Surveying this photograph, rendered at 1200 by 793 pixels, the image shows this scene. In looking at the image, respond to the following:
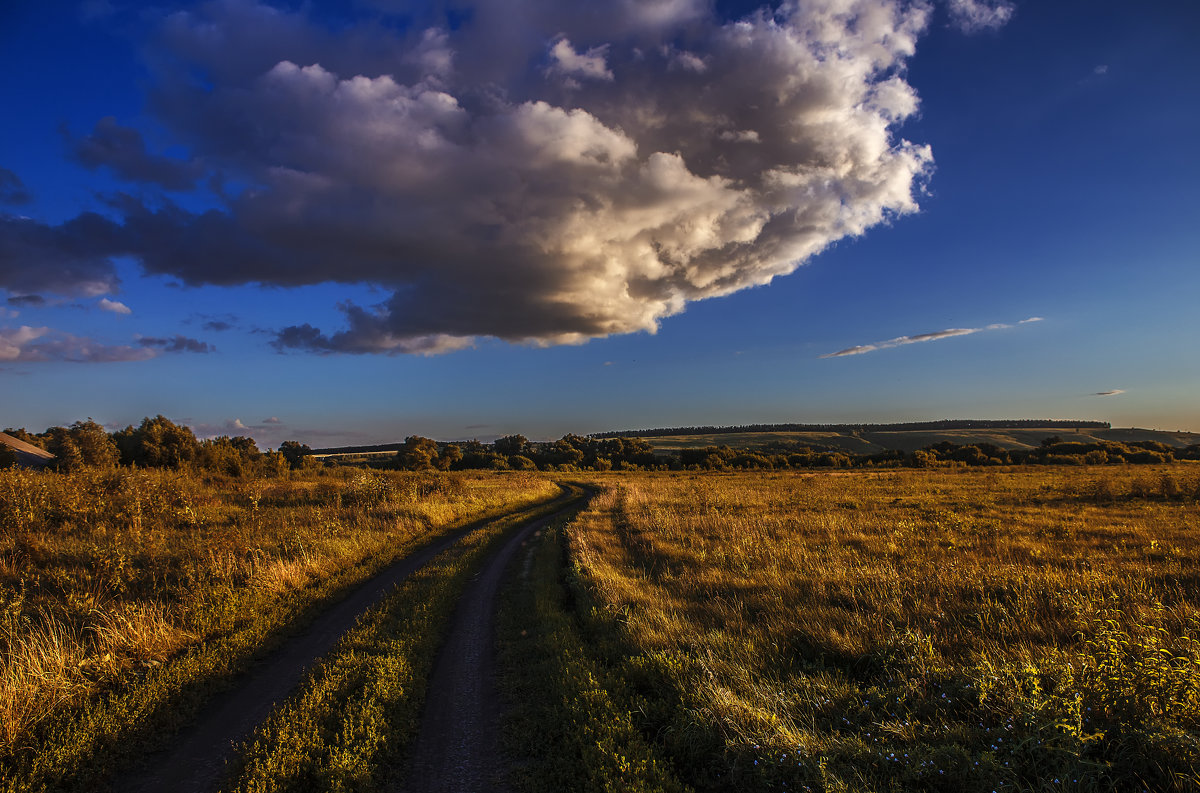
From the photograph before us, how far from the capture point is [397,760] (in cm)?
538

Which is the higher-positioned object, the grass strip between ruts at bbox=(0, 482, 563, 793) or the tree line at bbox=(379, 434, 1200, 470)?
the grass strip between ruts at bbox=(0, 482, 563, 793)

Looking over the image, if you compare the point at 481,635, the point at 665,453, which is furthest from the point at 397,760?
the point at 665,453

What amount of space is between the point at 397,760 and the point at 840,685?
17.5ft

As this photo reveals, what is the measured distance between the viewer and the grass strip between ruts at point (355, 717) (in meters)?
4.95

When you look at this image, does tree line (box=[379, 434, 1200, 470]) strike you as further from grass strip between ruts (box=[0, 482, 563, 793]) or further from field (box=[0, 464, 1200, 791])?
grass strip between ruts (box=[0, 482, 563, 793])

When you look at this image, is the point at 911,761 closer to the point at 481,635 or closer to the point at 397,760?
the point at 397,760

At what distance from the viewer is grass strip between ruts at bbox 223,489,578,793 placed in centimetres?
495

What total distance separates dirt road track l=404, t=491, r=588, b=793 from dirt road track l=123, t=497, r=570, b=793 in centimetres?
210

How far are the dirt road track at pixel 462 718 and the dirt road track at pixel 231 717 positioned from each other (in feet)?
6.89

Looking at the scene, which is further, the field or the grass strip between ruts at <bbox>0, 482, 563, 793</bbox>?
the grass strip between ruts at <bbox>0, 482, 563, 793</bbox>

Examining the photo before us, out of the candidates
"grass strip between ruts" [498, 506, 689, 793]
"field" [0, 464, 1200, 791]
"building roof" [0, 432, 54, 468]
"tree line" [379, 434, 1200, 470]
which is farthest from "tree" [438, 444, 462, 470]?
"grass strip between ruts" [498, 506, 689, 793]

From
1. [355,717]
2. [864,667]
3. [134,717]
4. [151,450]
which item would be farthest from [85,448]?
[864,667]

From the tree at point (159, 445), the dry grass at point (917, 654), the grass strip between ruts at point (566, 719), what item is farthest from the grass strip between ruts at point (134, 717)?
the tree at point (159, 445)

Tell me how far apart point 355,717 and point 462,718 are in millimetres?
1292
